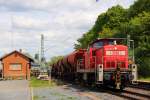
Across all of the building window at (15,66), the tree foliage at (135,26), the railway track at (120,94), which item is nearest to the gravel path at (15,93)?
the railway track at (120,94)

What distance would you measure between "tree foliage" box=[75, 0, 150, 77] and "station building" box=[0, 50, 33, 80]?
1591 centimetres

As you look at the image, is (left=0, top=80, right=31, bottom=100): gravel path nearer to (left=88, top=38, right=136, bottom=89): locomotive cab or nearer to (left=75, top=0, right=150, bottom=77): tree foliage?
(left=88, top=38, right=136, bottom=89): locomotive cab

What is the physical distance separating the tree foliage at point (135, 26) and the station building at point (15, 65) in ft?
52.2

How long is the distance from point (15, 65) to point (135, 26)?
2001cm

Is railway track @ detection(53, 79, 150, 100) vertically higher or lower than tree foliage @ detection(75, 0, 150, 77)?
lower

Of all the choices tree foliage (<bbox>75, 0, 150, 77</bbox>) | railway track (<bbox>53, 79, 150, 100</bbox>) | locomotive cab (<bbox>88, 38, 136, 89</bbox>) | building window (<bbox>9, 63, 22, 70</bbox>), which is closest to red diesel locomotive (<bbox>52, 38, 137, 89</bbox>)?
locomotive cab (<bbox>88, 38, 136, 89</bbox>)

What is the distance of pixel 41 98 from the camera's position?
23.2m

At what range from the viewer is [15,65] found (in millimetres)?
70000

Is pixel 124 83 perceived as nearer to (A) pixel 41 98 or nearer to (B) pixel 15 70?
(A) pixel 41 98

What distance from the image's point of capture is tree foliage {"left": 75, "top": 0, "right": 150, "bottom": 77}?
204 ft

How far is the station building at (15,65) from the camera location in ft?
226

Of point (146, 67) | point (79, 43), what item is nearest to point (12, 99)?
point (146, 67)

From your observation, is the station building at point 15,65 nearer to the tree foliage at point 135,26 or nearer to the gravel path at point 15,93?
the tree foliage at point 135,26

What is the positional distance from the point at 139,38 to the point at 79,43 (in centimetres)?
6470
